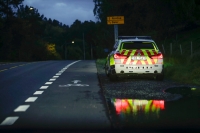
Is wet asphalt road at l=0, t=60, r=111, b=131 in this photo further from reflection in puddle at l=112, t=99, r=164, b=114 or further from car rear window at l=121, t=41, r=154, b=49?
car rear window at l=121, t=41, r=154, b=49

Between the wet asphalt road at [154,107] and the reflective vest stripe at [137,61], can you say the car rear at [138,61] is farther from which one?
the wet asphalt road at [154,107]

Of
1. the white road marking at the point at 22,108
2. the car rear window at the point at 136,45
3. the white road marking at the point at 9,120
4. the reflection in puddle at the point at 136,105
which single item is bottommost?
the reflection in puddle at the point at 136,105

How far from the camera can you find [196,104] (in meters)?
11.6

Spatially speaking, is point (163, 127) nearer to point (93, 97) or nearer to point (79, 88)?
point (93, 97)

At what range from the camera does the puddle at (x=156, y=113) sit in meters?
8.70

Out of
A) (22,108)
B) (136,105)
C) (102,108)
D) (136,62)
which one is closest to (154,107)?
(136,105)

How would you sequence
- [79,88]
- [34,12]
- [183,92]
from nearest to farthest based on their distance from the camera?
[183,92], [79,88], [34,12]

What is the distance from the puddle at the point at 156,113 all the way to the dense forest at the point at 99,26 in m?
14.9

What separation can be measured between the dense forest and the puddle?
48.9 ft

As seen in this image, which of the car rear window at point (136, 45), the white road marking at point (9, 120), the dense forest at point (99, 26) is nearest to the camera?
the white road marking at point (9, 120)

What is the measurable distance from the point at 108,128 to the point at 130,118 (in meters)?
1.09

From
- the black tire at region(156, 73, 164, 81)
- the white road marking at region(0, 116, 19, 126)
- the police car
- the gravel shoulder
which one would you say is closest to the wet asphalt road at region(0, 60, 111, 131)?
the white road marking at region(0, 116, 19, 126)

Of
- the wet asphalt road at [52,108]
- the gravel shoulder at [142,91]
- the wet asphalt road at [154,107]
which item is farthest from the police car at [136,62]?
the wet asphalt road at [52,108]

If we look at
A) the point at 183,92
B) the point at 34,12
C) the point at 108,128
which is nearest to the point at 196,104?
the point at 183,92
